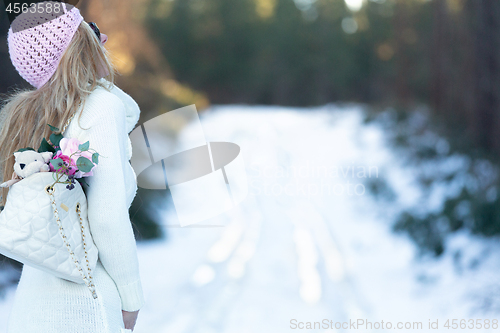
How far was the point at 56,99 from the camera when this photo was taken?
741 millimetres

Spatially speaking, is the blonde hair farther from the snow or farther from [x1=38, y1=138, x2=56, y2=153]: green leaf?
the snow

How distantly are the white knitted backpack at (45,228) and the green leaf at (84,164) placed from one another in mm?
52

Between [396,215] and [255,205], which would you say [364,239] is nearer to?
[396,215]

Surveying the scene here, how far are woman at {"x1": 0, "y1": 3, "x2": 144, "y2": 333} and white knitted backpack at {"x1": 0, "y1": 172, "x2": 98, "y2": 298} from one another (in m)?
0.03

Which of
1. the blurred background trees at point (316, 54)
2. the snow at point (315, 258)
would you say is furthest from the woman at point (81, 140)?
the blurred background trees at point (316, 54)

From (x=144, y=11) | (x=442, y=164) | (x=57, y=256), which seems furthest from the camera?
(x=144, y=11)

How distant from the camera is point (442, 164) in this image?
12.6 ft

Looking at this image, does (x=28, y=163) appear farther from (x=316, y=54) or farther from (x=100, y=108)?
(x=316, y=54)

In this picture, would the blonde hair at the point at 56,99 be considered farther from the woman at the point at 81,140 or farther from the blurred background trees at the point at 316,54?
the blurred background trees at the point at 316,54

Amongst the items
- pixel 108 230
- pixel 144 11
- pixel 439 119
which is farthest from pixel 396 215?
pixel 144 11

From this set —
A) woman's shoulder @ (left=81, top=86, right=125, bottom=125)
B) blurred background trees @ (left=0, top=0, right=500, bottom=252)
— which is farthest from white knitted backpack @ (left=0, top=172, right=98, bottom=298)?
blurred background trees @ (left=0, top=0, right=500, bottom=252)

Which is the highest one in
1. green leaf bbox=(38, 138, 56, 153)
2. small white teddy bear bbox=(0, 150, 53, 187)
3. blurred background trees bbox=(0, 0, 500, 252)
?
green leaf bbox=(38, 138, 56, 153)

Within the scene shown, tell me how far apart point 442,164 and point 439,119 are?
42cm

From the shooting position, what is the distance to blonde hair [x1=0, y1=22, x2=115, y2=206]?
74cm
